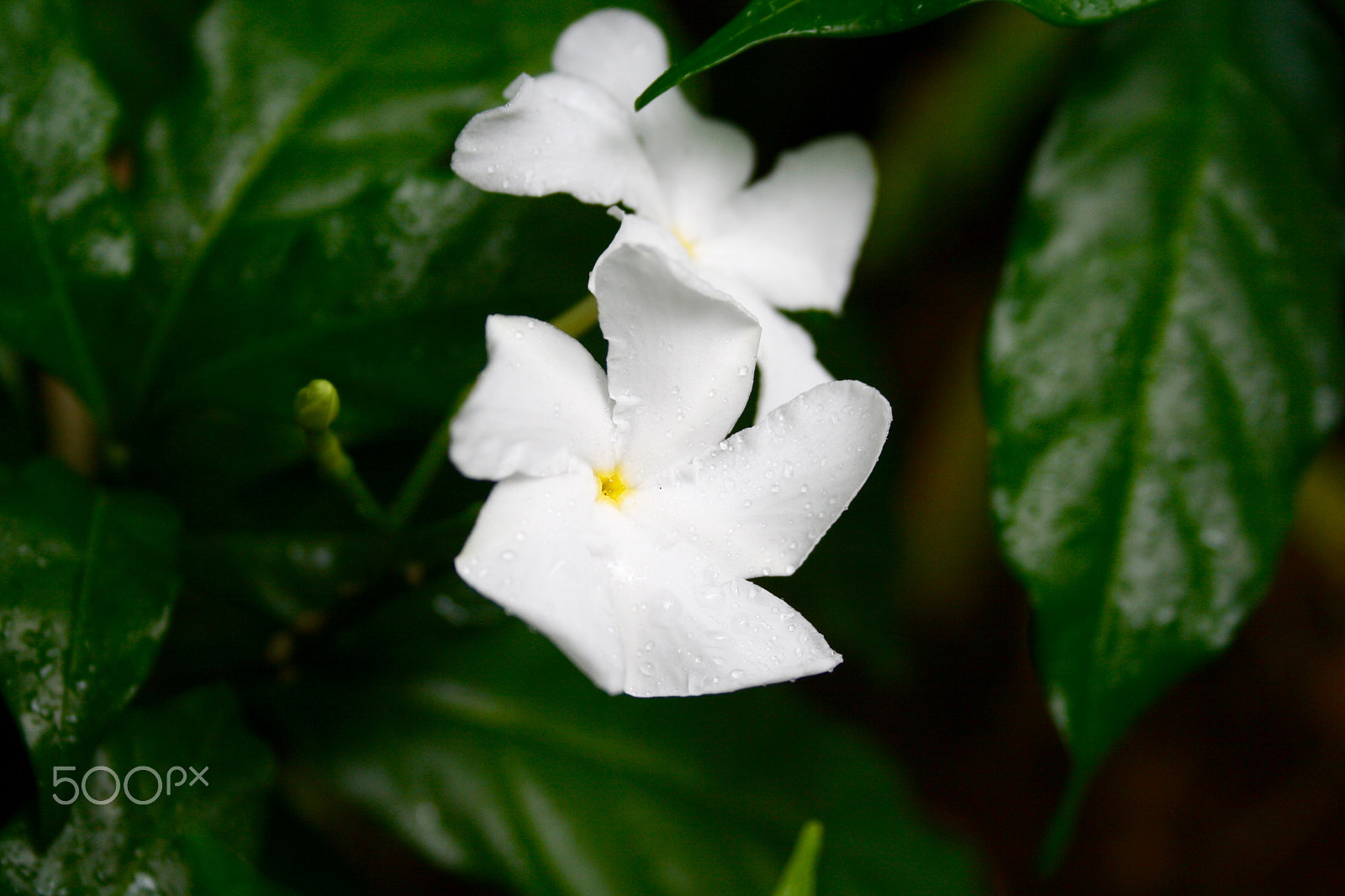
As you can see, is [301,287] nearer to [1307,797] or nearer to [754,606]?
[754,606]

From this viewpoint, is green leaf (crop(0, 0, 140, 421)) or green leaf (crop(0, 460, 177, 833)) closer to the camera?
green leaf (crop(0, 460, 177, 833))

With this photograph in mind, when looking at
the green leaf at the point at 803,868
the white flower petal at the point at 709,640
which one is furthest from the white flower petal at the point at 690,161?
the green leaf at the point at 803,868

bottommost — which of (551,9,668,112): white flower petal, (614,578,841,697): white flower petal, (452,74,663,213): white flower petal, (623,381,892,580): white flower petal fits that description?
(614,578,841,697): white flower petal

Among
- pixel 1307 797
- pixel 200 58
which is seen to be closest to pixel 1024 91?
pixel 200 58

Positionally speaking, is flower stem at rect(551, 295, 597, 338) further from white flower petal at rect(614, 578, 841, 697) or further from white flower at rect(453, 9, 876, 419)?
white flower petal at rect(614, 578, 841, 697)

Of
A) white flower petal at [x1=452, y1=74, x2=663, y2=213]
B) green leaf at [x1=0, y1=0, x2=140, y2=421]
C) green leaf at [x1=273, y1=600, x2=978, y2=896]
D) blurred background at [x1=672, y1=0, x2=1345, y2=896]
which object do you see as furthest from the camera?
blurred background at [x1=672, y1=0, x2=1345, y2=896]

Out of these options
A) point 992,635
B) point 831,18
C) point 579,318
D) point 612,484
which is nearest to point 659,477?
point 612,484

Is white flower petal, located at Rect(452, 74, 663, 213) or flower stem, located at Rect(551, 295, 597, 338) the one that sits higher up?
white flower petal, located at Rect(452, 74, 663, 213)

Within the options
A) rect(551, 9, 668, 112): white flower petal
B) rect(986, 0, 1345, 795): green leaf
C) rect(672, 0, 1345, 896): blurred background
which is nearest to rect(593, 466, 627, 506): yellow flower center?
rect(551, 9, 668, 112): white flower petal

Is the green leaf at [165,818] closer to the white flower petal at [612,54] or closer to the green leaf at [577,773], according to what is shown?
the green leaf at [577,773]
